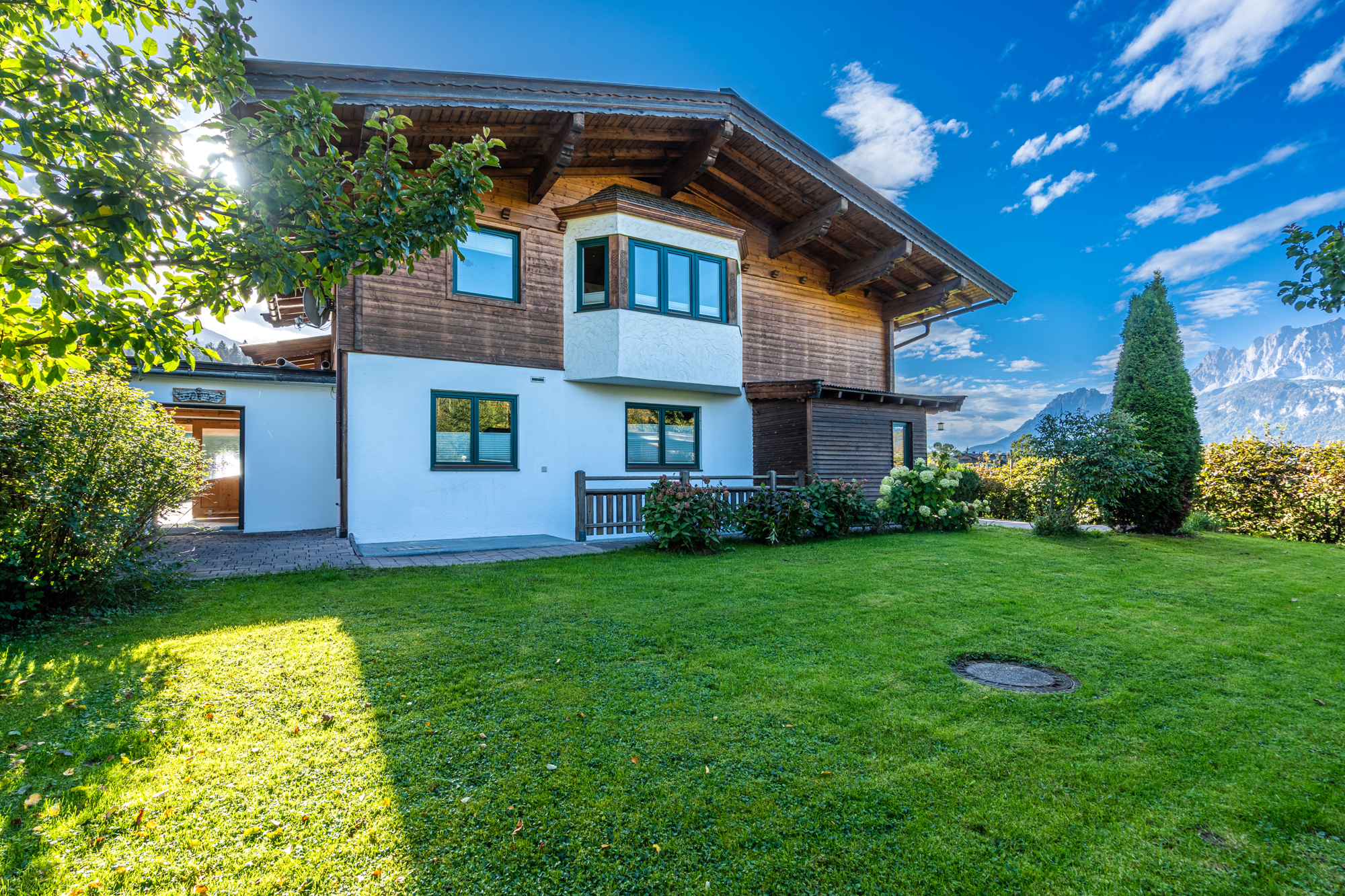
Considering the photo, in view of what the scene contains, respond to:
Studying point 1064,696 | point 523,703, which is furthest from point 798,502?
point 523,703

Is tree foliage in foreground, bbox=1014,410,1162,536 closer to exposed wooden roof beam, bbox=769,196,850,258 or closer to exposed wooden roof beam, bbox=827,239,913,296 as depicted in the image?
exposed wooden roof beam, bbox=827,239,913,296

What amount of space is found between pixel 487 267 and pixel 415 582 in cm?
636

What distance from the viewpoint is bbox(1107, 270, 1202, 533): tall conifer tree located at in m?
11.1

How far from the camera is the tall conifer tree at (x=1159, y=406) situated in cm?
1115

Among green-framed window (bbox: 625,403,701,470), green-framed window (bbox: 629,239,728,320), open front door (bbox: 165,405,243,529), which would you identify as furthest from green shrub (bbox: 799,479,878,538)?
open front door (bbox: 165,405,243,529)

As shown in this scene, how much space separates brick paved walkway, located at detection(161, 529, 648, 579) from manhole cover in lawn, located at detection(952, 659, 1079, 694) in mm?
5781

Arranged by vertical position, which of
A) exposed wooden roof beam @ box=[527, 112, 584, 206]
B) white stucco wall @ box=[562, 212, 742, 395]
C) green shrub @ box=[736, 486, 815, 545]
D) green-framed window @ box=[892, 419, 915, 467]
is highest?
exposed wooden roof beam @ box=[527, 112, 584, 206]

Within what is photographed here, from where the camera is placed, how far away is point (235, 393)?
11.5m

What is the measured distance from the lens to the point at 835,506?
35.4 feet

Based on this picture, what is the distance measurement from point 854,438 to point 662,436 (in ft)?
14.3

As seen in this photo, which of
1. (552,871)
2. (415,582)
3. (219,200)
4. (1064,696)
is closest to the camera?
(552,871)

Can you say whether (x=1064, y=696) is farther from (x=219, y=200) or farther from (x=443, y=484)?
(x=443, y=484)

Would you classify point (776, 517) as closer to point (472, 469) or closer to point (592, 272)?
point (472, 469)

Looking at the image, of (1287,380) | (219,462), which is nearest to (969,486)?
(219,462)
